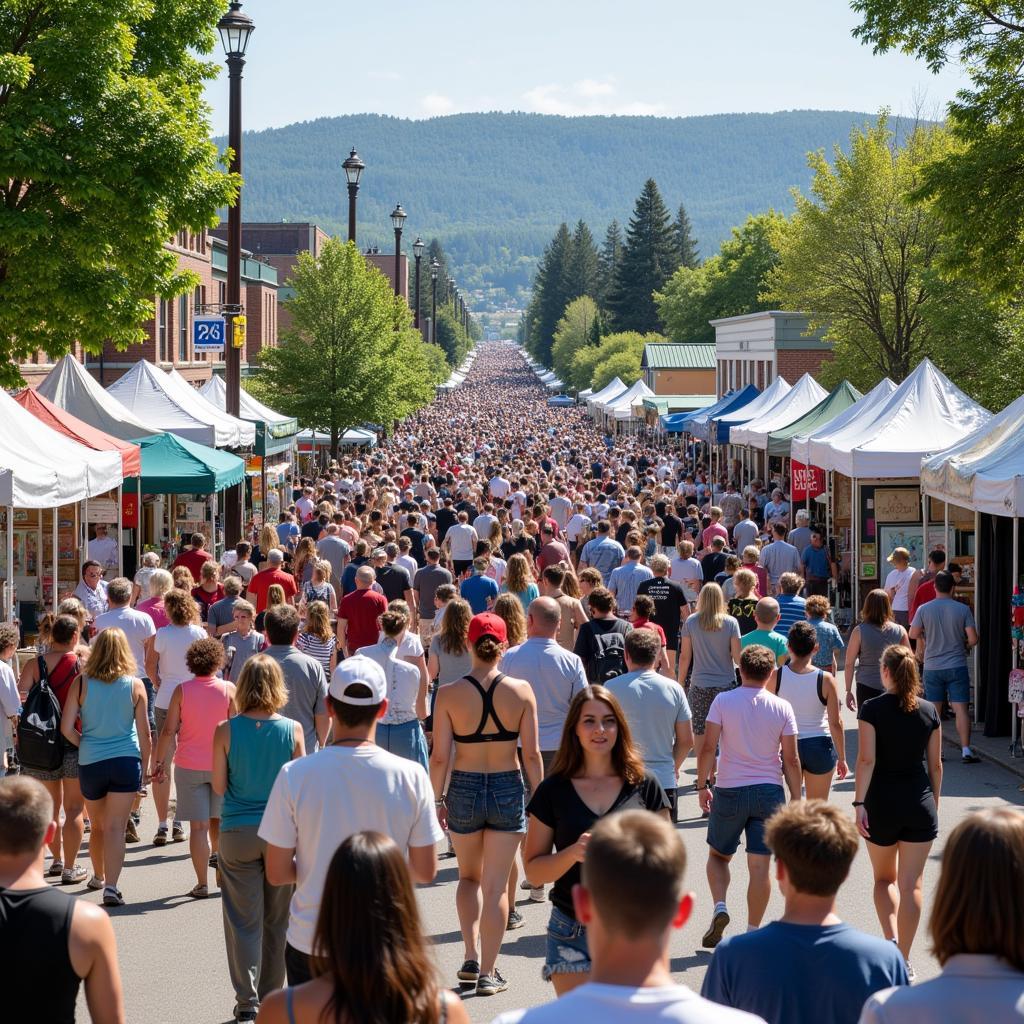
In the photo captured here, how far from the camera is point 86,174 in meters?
15.2

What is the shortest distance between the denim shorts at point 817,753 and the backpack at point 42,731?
4504mm

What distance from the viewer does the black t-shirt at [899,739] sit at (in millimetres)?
7523

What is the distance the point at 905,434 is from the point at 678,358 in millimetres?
57812

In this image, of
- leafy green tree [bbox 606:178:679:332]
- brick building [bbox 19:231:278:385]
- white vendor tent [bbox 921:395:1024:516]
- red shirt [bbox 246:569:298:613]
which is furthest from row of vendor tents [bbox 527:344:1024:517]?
leafy green tree [bbox 606:178:679:332]

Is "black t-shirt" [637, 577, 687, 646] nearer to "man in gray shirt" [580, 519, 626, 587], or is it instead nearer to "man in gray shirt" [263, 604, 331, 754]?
"man in gray shirt" [580, 519, 626, 587]

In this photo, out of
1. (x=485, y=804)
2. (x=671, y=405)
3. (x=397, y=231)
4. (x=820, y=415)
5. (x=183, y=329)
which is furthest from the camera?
(x=397, y=231)

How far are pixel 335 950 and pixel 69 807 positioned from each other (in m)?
6.29

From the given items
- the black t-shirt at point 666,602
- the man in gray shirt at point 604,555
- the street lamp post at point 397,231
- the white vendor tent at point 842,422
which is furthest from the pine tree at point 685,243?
A: the black t-shirt at point 666,602

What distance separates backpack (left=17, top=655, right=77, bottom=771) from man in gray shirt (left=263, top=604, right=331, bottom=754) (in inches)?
53.7

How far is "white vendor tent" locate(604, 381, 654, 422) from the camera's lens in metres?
62.2

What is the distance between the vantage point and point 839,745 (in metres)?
9.25

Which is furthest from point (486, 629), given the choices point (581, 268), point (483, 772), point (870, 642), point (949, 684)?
point (581, 268)

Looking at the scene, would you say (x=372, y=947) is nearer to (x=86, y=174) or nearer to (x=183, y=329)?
(x=86, y=174)

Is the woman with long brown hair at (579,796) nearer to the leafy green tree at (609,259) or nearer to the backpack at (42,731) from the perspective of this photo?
the backpack at (42,731)
